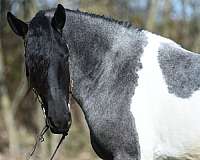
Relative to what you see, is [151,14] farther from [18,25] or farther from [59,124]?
[59,124]

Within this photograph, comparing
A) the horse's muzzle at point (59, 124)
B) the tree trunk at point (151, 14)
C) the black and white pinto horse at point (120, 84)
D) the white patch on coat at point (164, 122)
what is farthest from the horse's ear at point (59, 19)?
the tree trunk at point (151, 14)

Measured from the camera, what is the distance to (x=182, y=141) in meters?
5.04

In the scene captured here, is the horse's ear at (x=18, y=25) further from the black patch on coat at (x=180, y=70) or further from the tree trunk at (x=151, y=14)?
the tree trunk at (x=151, y=14)

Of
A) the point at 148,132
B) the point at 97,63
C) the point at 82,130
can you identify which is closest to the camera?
the point at 148,132

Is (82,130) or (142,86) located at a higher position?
(142,86)

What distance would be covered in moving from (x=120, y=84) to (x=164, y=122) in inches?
21.8

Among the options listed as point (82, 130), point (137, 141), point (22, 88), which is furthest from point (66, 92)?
point (82, 130)

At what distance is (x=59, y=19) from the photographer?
→ 514 centimetres

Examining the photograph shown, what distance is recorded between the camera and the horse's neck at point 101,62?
5.23 metres

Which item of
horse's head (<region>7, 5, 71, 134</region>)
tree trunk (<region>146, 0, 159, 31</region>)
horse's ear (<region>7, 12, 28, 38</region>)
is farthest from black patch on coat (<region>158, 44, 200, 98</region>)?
tree trunk (<region>146, 0, 159, 31</region>)

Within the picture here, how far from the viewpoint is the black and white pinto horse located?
500 cm

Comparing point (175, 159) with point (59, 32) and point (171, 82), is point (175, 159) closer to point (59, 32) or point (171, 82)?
point (171, 82)

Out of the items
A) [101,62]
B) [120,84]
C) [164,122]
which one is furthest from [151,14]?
[164,122]

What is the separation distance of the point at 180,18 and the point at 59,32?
1418 cm
